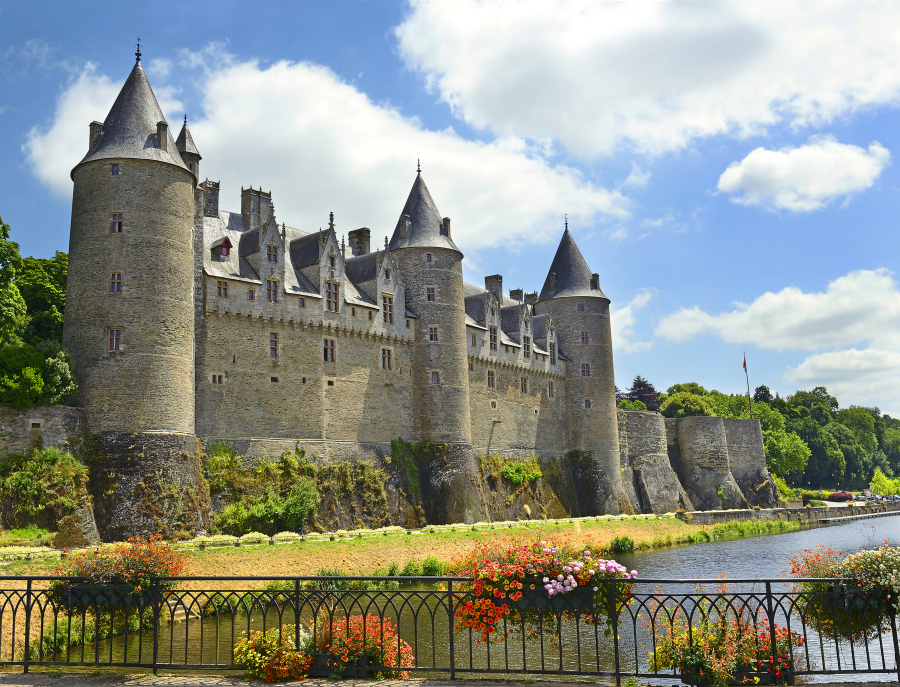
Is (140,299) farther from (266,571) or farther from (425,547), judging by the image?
(425,547)

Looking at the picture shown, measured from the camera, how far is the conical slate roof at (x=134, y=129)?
34.3 meters

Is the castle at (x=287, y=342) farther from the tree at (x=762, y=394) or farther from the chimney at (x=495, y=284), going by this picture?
the tree at (x=762, y=394)

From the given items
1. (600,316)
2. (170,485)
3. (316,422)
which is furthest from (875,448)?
(170,485)

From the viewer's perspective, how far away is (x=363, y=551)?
31391 mm

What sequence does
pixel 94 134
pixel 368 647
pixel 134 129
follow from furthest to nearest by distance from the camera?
pixel 94 134
pixel 134 129
pixel 368 647

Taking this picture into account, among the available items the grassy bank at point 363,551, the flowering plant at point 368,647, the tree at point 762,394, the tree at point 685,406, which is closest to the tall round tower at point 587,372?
the grassy bank at point 363,551

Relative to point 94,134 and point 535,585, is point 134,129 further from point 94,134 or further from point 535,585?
point 535,585

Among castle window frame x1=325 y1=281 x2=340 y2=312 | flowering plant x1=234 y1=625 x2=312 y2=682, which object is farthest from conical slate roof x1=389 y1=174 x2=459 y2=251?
flowering plant x1=234 y1=625 x2=312 y2=682

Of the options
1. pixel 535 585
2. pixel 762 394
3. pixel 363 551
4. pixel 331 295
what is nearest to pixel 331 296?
pixel 331 295

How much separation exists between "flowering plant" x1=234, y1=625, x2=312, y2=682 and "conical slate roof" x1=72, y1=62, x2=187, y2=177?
2833 centimetres

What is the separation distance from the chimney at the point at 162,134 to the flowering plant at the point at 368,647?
97.5 feet

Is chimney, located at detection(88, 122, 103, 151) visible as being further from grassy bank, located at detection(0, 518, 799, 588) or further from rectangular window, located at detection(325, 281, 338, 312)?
grassy bank, located at detection(0, 518, 799, 588)

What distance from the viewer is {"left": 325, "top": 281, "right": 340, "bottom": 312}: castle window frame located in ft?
140

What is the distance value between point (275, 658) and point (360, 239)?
141ft
